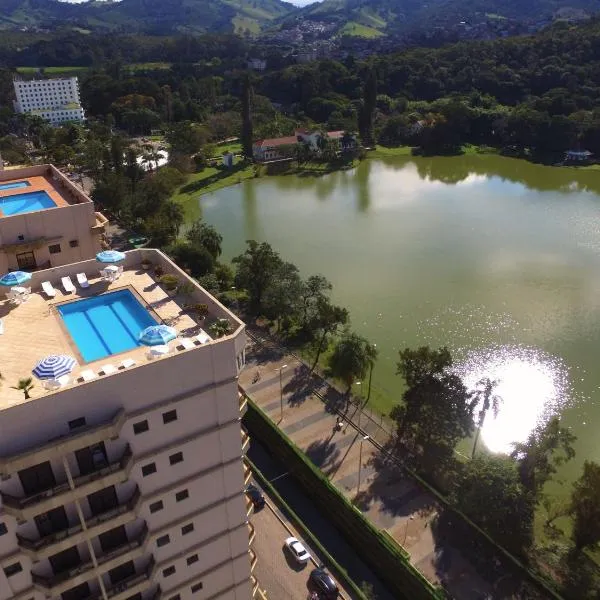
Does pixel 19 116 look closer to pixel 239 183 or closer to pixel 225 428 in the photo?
pixel 239 183

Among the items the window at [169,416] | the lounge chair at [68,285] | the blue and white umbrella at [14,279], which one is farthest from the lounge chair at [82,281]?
the window at [169,416]

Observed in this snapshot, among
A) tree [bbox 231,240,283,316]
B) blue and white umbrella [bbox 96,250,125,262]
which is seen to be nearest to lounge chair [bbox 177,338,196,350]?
blue and white umbrella [bbox 96,250,125,262]

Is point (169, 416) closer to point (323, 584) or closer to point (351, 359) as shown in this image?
point (323, 584)

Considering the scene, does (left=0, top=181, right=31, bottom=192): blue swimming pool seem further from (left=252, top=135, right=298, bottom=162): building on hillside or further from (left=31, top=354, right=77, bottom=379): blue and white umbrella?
(left=252, top=135, right=298, bottom=162): building on hillside

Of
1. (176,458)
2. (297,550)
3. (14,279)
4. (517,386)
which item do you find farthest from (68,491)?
(517,386)

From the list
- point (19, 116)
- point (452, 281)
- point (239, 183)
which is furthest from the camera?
point (19, 116)

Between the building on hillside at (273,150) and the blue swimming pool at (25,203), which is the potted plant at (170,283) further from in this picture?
the building on hillside at (273,150)

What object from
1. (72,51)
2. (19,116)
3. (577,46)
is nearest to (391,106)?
(577,46)
